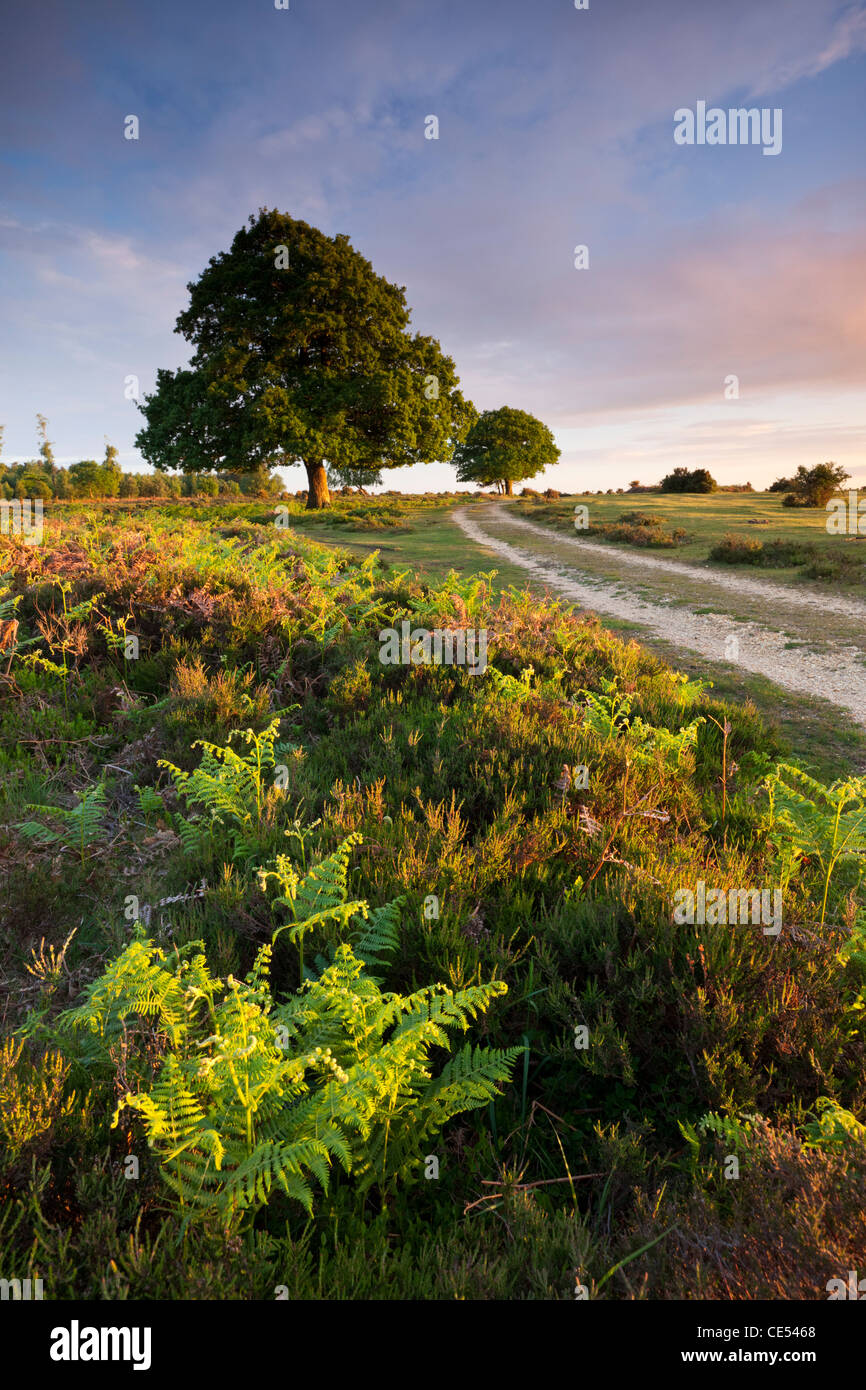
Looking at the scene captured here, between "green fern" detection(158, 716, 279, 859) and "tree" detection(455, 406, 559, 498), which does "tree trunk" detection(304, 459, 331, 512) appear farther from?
"tree" detection(455, 406, 559, 498)

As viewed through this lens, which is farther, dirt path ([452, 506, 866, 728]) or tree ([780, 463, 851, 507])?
tree ([780, 463, 851, 507])

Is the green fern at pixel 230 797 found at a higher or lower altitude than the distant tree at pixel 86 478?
lower

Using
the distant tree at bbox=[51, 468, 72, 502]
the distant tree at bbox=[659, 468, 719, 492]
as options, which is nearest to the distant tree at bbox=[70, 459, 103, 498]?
the distant tree at bbox=[51, 468, 72, 502]

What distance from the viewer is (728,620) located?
12641 millimetres

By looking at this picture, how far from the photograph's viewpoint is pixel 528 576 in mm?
18406

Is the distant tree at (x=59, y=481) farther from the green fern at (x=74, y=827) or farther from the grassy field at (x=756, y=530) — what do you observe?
the green fern at (x=74, y=827)

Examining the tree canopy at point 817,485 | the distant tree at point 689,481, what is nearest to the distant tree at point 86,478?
the distant tree at point 689,481

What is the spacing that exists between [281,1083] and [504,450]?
79444mm

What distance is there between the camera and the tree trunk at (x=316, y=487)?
122 ft

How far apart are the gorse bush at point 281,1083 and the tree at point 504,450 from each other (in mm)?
77844

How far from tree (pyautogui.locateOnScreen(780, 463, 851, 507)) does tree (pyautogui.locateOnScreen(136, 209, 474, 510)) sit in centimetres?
2118

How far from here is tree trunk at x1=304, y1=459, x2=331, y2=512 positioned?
37188 millimetres

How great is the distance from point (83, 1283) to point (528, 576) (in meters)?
17.8
